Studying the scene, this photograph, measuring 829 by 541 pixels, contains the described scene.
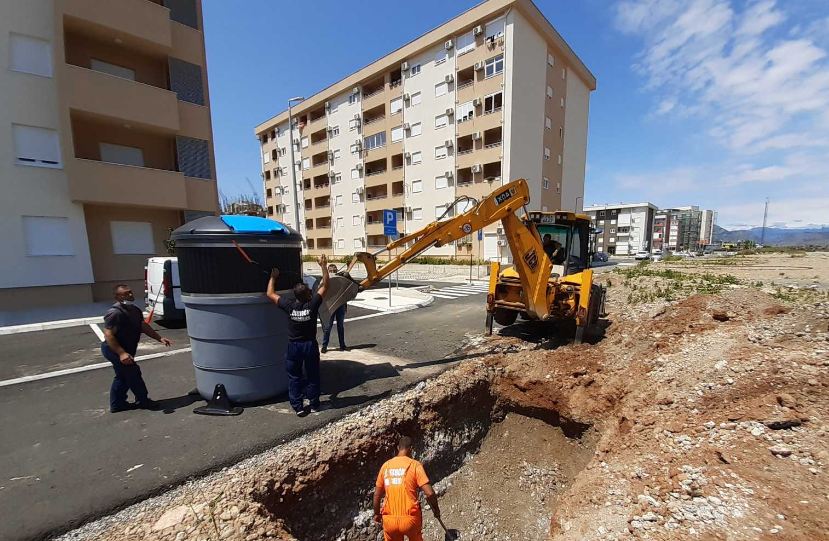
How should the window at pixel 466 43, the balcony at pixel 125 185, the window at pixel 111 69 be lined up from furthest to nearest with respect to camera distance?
the window at pixel 466 43 < the window at pixel 111 69 < the balcony at pixel 125 185

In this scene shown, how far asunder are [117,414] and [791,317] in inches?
444

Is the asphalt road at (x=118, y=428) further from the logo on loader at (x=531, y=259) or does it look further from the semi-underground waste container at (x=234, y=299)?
the logo on loader at (x=531, y=259)

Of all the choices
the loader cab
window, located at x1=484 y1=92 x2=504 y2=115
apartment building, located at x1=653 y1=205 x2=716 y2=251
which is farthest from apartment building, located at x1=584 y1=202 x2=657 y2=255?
the loader cab

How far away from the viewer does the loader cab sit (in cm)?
802

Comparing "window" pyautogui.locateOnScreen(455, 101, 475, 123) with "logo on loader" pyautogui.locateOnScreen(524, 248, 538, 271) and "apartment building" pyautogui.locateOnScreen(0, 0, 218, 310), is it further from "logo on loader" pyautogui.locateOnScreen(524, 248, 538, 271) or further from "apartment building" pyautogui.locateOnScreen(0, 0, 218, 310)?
"logo on loader" pyautogui.locateOnScreen(524, 248, 538, 271)

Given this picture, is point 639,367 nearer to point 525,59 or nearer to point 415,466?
point 415,466

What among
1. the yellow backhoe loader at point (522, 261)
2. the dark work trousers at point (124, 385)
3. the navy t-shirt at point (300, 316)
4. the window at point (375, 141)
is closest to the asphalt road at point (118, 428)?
the dark work trousers at point (124, 385)

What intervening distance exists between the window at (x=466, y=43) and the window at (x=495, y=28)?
131 cm

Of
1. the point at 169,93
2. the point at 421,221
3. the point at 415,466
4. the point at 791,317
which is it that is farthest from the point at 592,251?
the point at 421,221

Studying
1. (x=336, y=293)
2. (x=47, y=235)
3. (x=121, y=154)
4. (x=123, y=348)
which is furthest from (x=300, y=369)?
(x=121, y=154)

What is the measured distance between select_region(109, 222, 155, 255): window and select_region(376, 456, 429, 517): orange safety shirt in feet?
51.9

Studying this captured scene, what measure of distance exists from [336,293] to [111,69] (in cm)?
1579

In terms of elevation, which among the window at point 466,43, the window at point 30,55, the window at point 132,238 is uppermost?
the window at point 466,43

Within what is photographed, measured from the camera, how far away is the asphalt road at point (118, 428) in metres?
2.88
